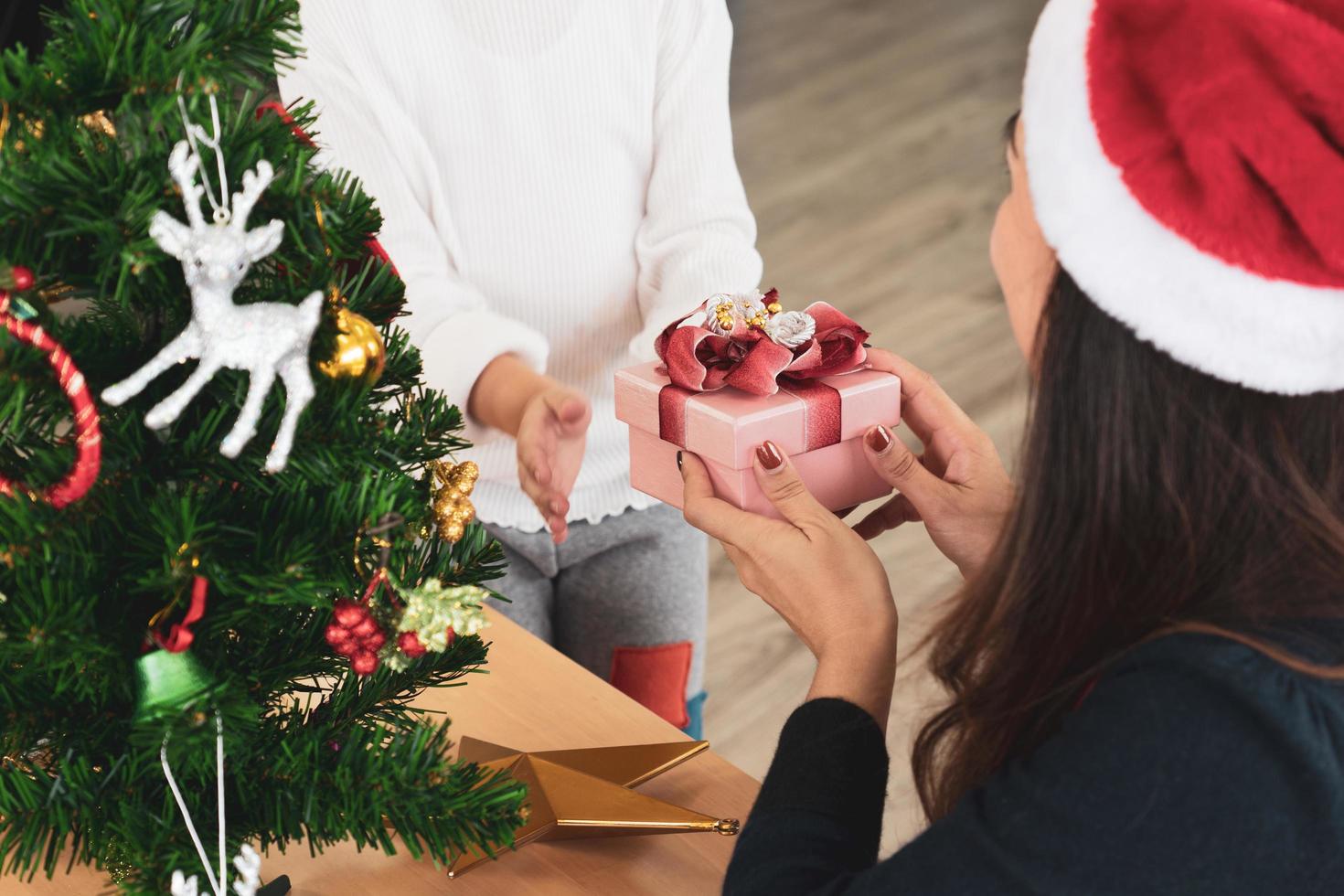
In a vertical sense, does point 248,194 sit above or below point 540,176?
above

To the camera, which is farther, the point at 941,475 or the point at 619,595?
the point at 619,595

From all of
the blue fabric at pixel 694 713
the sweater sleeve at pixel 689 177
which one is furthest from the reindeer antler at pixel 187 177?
the blue fabric at pixel 694 713

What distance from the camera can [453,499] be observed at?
0.68 m

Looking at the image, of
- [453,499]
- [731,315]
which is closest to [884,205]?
[731,315]

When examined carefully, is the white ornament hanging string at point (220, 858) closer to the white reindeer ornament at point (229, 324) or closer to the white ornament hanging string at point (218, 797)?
the white ornament hanging string at point (218, 797)

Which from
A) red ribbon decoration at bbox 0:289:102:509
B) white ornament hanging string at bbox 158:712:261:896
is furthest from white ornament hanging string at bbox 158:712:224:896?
red ribbon decoration at bbox 0:289:102:509

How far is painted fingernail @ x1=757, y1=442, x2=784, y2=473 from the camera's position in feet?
2.77

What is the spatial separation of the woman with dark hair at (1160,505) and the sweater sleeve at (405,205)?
1.68ft

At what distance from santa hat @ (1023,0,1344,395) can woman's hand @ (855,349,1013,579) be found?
31 centimetres

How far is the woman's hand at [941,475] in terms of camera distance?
2.93 ft

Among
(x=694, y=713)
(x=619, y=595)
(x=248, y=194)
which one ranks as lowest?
(x=694, y=713)

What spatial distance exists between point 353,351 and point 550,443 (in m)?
0.42

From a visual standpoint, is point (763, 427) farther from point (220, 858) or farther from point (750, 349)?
point (220, 858)

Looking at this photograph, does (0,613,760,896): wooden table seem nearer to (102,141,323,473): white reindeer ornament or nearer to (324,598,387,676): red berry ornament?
(324,598,387,676): red berry ornament
